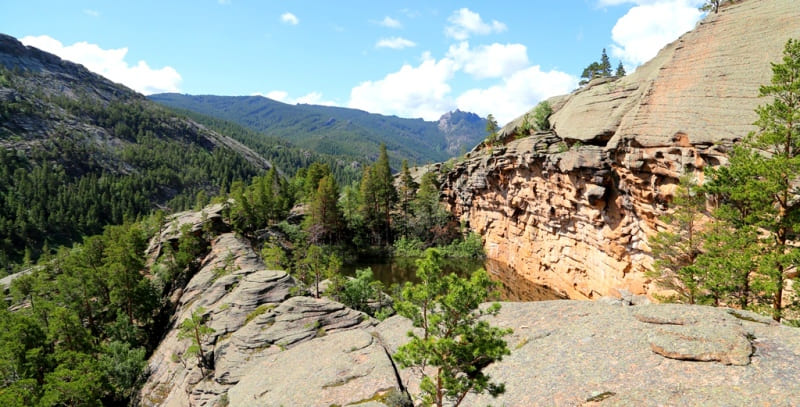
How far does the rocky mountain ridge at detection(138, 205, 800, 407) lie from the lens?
400 inches

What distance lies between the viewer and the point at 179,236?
4447cm

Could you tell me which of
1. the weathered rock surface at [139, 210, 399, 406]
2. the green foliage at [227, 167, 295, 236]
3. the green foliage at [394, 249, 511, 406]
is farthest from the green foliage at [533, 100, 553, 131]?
the green foliage at [394, 249, 511, 406]

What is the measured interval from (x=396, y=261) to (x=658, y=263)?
38550mm

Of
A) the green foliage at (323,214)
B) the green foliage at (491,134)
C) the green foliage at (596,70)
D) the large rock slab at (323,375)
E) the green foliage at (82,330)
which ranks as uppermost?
the green foliage at (596,70)

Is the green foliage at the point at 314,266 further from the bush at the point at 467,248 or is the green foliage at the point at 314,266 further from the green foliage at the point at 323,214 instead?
the bush at the point at 467,248

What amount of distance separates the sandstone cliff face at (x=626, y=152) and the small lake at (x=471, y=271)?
1383 mm

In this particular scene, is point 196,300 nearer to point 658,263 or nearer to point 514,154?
point 658,263

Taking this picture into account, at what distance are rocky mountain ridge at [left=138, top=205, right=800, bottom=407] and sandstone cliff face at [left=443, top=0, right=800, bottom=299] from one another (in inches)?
622

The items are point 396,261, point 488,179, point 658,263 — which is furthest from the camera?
point 396,261

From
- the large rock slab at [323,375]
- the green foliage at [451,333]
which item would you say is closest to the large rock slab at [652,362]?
the green foliage at [451,333]

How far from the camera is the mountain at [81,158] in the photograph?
9419 cm

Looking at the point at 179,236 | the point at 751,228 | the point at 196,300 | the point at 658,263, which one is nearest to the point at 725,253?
the point at 751,228

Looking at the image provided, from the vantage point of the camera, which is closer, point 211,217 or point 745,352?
A: point 745,352

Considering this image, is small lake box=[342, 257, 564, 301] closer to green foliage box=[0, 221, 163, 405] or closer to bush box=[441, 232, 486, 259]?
bush box=[441, 232, 486, 259]
